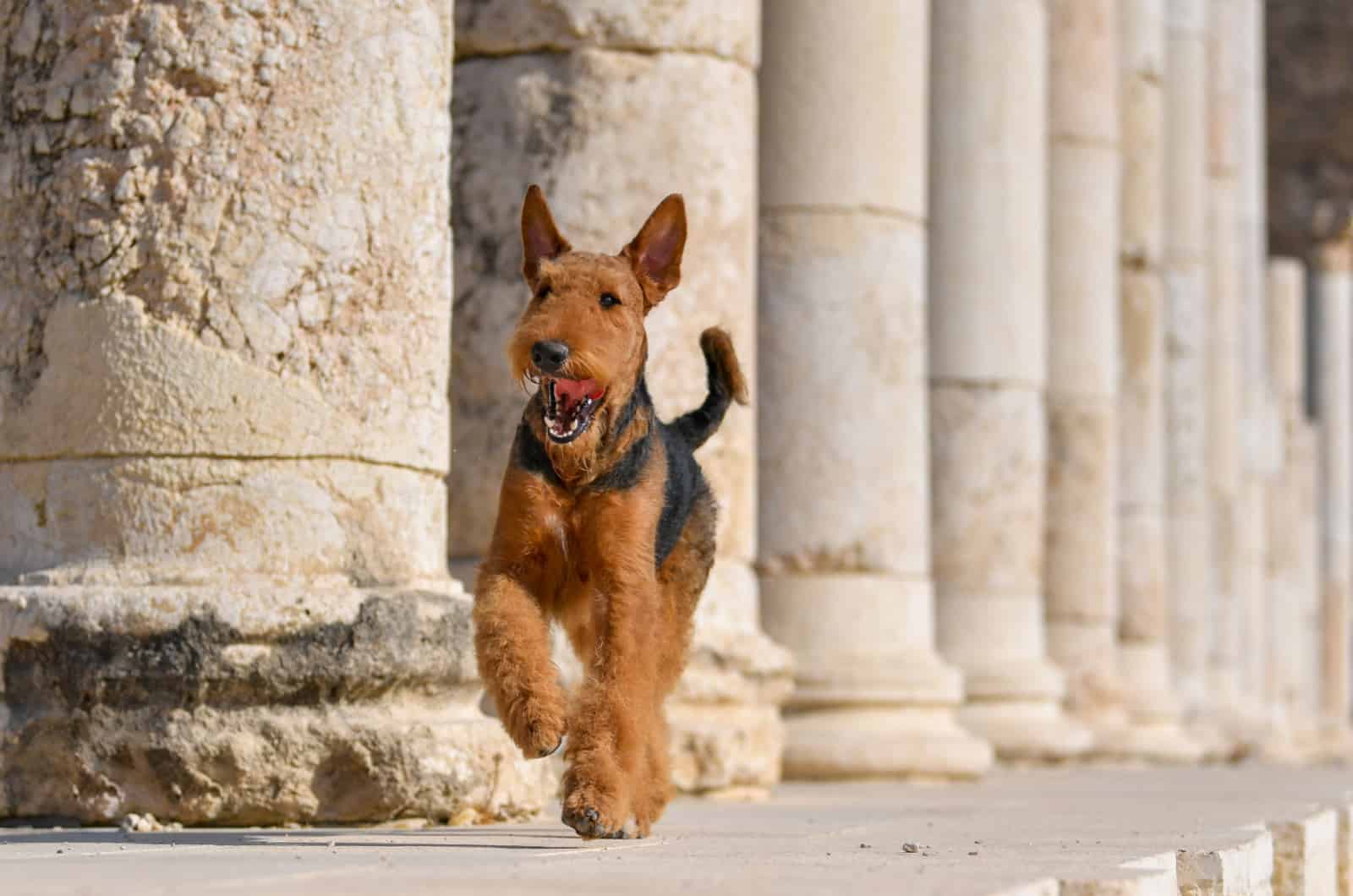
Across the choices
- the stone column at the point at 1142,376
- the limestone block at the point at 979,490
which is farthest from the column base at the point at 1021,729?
the stone column at the point at 1142,376

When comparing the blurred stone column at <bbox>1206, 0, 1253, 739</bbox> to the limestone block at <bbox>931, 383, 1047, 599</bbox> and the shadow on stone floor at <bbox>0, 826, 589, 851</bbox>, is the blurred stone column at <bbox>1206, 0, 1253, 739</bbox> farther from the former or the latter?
the shadow on stone floor at <bbox>0, 826, 589, 851</bbox>

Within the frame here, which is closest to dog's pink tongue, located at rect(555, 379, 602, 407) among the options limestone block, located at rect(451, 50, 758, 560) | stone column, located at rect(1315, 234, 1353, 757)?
limestone block, located at rect(451, 50, 758, 560)

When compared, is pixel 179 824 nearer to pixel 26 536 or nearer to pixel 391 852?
pixel 26 536

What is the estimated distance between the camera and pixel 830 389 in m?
13.0

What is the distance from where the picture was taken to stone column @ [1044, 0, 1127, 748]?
19.1 meters

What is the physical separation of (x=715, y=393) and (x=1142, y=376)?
1450 cm

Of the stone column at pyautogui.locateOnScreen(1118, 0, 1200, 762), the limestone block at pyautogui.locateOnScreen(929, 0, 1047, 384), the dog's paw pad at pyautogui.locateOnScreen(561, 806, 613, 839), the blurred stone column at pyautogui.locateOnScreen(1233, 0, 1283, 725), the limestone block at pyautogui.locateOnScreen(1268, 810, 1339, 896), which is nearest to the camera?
the dog's paw pad at pyautogui.locateOnScreen(561, 806, 613, 839)

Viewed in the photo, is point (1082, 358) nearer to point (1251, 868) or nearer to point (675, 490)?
point (675, 490)

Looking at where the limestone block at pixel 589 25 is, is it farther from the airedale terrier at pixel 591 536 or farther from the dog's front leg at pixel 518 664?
the dog's front leg at pixel 518 664

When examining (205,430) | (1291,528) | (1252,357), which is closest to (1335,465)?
(1291,528)

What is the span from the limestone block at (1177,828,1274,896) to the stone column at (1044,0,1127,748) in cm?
1265

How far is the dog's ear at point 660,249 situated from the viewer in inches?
267

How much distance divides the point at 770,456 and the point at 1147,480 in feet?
31.3

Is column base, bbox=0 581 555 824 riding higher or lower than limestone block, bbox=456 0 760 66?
lower
